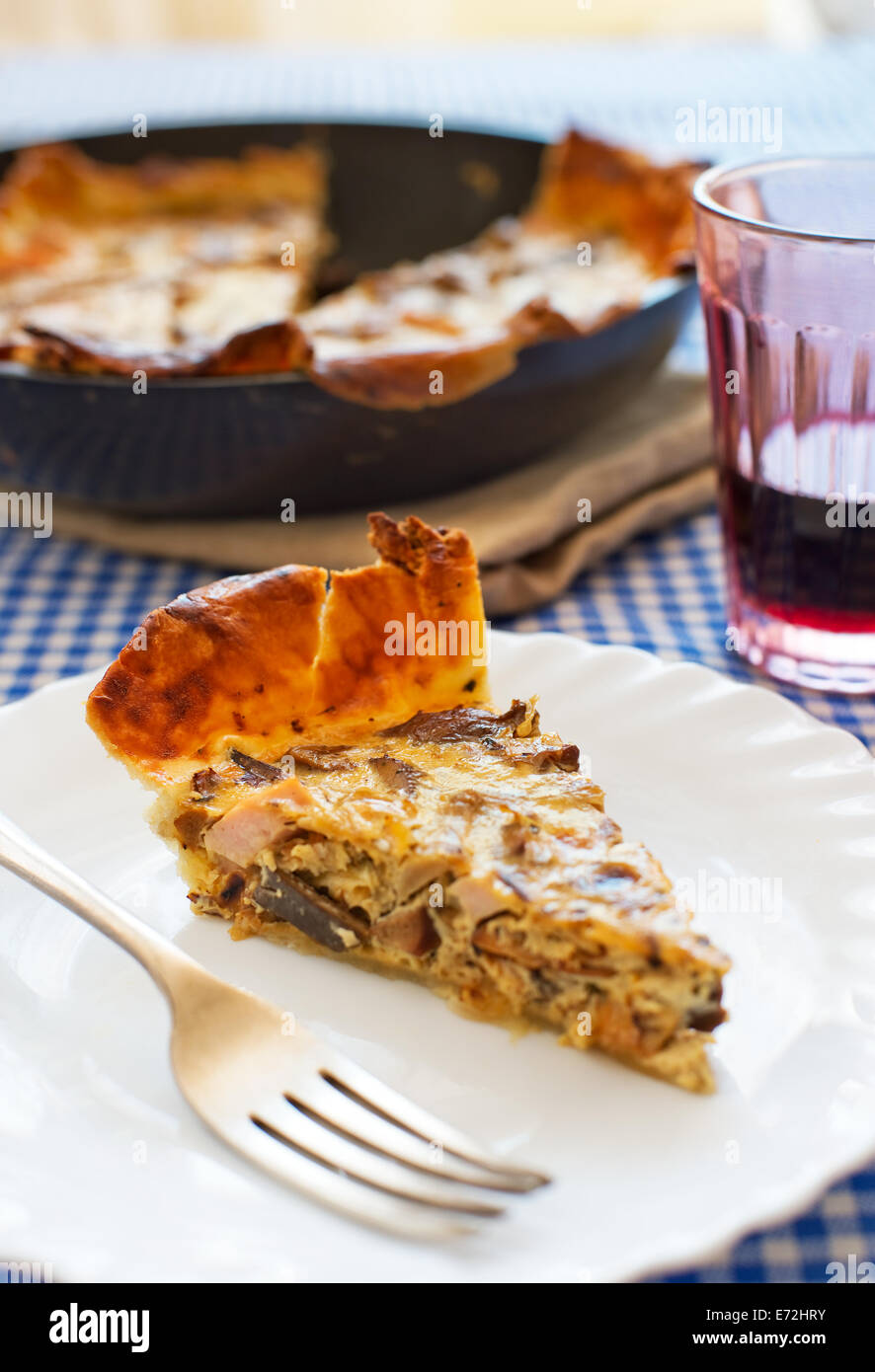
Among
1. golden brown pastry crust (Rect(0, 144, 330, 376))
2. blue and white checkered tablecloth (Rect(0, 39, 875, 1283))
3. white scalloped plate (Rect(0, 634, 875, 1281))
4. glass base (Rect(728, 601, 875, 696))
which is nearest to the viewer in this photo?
white scalloped plate (Rect(0, 634, 875, 1281))

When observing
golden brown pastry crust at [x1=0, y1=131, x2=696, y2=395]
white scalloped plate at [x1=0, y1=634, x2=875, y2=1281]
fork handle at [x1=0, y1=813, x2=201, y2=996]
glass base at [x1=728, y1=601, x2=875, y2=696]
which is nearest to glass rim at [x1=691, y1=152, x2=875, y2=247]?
golden brown pastry crust at [x1=0, y1=131, x2=696, y2=395]

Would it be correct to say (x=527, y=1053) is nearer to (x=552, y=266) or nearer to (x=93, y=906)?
(x=93, y=906)

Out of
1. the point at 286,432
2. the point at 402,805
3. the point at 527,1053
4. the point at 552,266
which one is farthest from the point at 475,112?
the point at 527,1053

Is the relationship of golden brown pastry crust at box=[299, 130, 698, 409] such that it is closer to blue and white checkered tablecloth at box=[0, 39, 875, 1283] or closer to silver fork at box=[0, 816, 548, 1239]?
blue and white checkered tablecloth at box=[0, 39, 875, 1283]

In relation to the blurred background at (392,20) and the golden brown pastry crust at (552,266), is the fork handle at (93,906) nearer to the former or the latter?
the golden brown pastry crust at (552,266)
